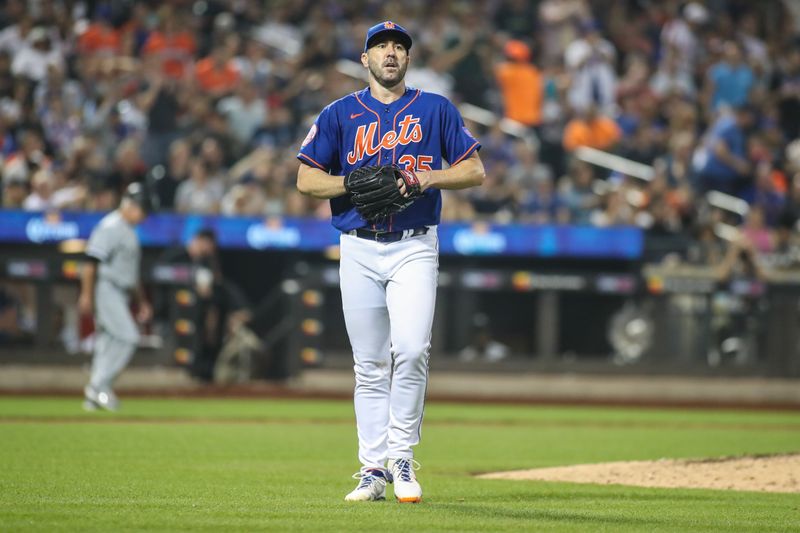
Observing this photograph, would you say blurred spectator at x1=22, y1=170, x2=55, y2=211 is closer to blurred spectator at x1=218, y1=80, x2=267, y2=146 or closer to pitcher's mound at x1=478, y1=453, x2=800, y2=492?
blurred spectator at x1=218, y1=80, x2=267, y2=146

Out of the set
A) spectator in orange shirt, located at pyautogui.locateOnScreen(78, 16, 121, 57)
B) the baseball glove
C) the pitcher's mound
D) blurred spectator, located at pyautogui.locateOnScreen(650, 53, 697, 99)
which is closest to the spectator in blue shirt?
blurred spectator, located at pyautogui.locateOnScreen(650, 53, 697, 99)

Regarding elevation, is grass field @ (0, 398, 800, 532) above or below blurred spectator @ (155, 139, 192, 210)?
below

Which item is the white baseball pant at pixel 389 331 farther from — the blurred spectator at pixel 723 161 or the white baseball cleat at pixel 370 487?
the blurred spectator at pixel 723 161

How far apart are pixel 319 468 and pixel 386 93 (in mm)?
3002

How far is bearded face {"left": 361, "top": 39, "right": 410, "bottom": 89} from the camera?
6.66 metres

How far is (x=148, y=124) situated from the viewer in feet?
61.2

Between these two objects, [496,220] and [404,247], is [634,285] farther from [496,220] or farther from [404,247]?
[404,247]

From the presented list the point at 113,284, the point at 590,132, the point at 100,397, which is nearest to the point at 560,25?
the point at 590,132

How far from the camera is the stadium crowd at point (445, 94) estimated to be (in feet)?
58.7

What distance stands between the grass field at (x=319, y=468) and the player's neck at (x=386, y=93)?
6.48 feet

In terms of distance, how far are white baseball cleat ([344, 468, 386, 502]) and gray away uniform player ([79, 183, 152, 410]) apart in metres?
7.02

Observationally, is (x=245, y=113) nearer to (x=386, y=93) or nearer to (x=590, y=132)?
(x=590, y=132)

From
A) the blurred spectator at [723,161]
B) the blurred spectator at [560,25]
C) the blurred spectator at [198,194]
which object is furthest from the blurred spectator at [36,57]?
the blurred spectator at [723,161]

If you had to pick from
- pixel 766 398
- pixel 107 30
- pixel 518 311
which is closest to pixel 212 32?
pixel 107 30
